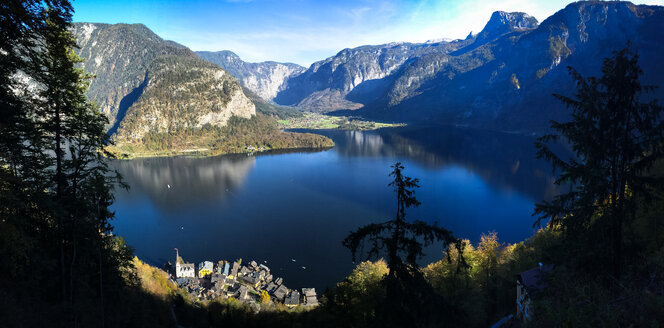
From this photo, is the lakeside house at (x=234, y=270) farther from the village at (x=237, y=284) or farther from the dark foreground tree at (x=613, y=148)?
the dark foreground tree at (x=613, y=148)

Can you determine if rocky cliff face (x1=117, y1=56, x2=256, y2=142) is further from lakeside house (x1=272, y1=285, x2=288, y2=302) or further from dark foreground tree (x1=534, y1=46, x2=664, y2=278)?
dark foreground tree (x1=534, y1=46, x2=664, y2=278)

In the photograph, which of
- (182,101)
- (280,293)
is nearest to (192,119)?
(182,101)

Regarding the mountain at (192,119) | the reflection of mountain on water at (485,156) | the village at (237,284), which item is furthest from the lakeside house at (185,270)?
the mountain at (192,119)

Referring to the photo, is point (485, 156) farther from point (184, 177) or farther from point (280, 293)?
point (184, 177)

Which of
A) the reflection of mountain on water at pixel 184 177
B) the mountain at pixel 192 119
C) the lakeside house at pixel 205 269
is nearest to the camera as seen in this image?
the lakeside house at pixel 205 269

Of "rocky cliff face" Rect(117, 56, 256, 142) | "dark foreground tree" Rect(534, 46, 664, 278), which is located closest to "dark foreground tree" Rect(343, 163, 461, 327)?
"dark foreground tree" Rect(534, 46, 664, 278)

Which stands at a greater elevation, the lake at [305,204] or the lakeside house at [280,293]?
the lake at [305,204]

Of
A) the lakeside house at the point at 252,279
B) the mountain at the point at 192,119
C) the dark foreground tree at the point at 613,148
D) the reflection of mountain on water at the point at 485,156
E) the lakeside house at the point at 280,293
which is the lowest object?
the lakeside house at the point at 280,293
